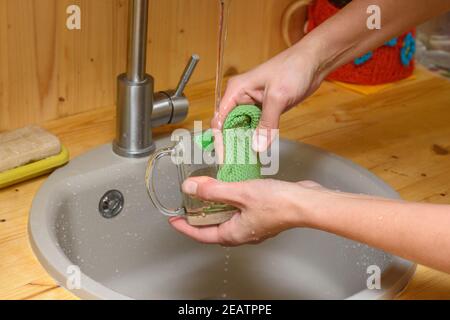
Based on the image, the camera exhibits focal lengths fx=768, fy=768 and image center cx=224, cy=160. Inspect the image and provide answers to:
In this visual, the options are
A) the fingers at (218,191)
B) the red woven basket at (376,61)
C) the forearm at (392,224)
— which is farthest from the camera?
the red woven basket at (376,61)

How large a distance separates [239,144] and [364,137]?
1.29 ft

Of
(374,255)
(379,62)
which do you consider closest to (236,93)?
(374,255)

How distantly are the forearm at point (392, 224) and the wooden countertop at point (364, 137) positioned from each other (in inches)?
5.8

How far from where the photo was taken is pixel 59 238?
3.24ft

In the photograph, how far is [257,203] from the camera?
2.74 ft

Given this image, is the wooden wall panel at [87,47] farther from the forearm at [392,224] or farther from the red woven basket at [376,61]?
the forearm at [392,224]

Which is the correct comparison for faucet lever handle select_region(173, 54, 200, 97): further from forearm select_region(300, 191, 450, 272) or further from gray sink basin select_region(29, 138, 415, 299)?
forearm select_region(300, 191, 450, 272)

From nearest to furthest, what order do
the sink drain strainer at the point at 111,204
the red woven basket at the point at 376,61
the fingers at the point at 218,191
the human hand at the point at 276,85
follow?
the fingers at the point at 218,191 < the human hand at the point at 276,85 < the sink drain strainer at the point at 111,204 < the red woven basket at the point at 376,61

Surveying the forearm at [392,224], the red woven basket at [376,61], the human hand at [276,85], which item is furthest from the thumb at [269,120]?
the red woven basket at [376,61]

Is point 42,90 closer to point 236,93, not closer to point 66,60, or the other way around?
point 66,60

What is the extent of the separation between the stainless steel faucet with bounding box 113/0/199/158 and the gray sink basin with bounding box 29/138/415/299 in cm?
3

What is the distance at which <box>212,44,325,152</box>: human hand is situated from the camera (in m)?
0.96

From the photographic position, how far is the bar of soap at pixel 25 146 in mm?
1003

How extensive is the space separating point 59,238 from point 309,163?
405 millimetres
